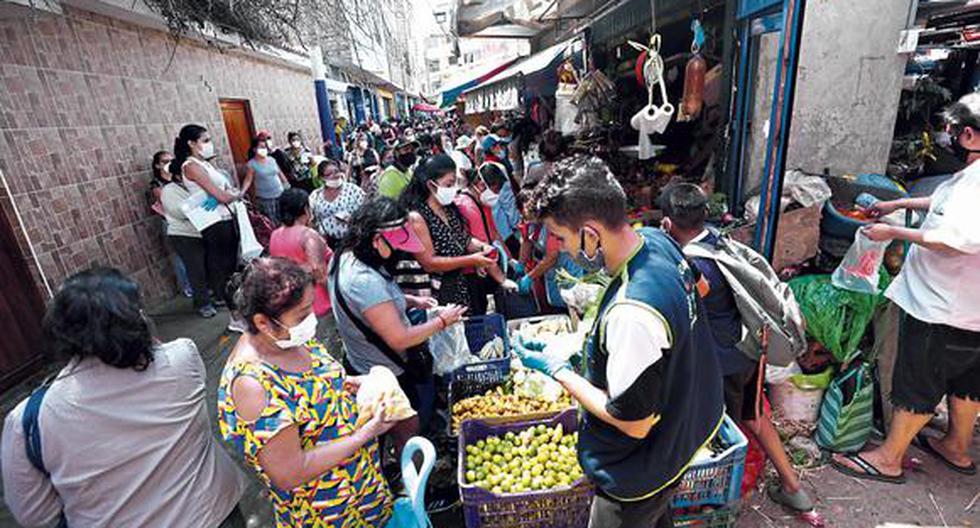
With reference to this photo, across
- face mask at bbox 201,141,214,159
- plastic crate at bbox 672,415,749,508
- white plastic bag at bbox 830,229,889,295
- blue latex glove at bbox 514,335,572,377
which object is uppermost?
face mask at bbox 201,141,214,159

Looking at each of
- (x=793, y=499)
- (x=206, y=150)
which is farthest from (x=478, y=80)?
(x=793, y=499)

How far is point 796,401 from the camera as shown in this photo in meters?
→ 3.23

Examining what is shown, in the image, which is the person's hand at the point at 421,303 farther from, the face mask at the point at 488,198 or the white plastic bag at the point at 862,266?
the white plastic bag at the point at 862,266

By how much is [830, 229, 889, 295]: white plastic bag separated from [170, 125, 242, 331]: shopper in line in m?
5.26

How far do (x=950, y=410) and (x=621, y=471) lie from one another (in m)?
2.67

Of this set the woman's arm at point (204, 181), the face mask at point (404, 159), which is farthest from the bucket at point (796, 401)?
the woman's arm at point (204, 181)

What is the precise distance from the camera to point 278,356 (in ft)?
5.43

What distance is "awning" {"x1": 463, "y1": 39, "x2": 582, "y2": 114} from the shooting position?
26.7ft

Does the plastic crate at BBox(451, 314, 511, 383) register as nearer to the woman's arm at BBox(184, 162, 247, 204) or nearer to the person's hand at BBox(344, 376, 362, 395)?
the person's hand at BBox(344, 376, 362, 395)

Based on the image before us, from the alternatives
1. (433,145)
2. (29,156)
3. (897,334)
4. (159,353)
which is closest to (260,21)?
(29,156)

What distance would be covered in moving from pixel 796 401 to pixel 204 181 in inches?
225

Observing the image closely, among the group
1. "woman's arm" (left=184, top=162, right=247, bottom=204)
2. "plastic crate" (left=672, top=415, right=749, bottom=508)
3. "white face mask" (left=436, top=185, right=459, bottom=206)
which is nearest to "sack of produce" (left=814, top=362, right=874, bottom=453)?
"plastic crate" (left=672, top=415, right=749, bottom=508)

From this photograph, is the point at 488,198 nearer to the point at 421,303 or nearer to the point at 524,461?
the point at 421,303

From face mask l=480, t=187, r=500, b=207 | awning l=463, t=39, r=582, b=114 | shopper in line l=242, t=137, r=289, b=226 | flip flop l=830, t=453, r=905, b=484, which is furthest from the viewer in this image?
awning l=463, t=39, r=582, b=114
